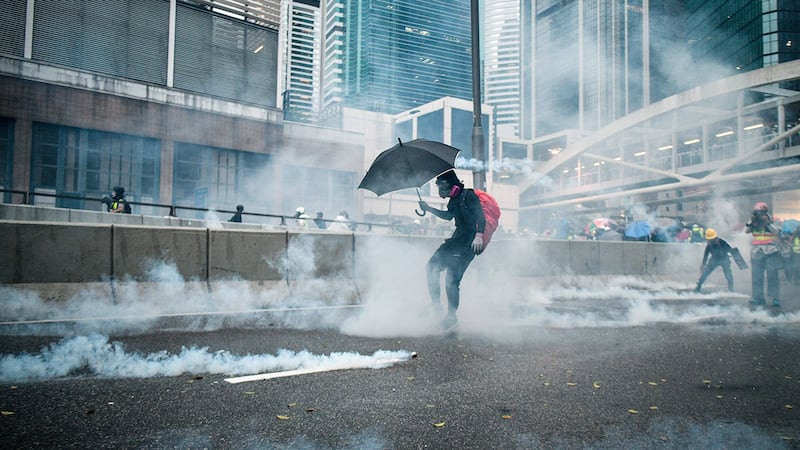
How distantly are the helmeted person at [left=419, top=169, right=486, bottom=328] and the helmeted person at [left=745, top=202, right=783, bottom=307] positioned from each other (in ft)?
19.1

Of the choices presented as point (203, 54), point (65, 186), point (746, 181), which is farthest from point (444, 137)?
point (65, 186)

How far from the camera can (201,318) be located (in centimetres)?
541

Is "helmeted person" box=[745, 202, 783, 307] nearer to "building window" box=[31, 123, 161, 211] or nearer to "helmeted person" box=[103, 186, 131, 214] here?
"helmeted person" box=[103, 186, 131, 214]

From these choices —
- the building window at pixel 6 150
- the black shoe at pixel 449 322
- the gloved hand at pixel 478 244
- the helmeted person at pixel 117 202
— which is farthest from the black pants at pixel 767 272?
the building window at pixel 6 150

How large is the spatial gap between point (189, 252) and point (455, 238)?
3096 mm

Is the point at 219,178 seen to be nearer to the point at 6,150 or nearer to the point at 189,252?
the point at 6,150

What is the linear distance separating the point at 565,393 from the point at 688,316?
→ 487 centimetres

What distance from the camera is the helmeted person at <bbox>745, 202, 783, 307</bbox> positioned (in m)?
8.27

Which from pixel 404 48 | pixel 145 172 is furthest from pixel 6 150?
pixel 404 48

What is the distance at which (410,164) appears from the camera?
5668 mm

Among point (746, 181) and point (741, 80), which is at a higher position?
point (741, 80)

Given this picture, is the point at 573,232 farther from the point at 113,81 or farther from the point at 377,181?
the point at 113,81

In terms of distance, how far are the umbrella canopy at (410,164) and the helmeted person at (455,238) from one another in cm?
21

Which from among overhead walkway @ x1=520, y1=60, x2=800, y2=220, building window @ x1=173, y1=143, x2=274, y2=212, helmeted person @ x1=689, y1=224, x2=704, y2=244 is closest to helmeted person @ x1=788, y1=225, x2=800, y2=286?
helmeted person @ x1=689, y1=224, x2=704, y2=244
